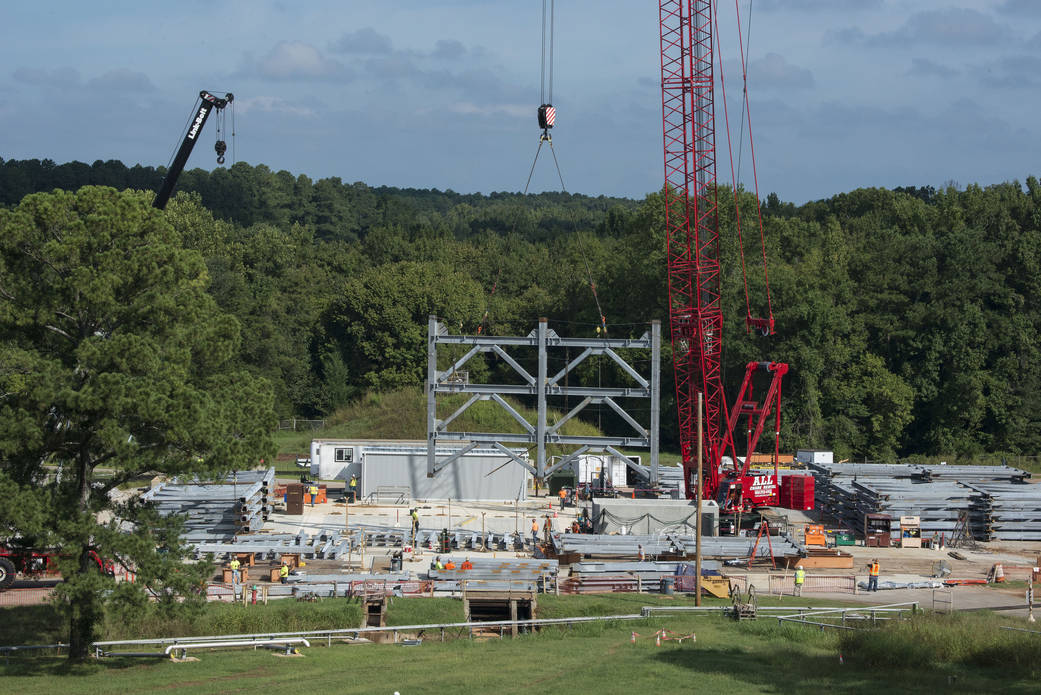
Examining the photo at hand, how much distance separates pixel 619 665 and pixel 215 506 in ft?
84.7

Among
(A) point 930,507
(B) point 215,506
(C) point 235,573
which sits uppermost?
(B) point 215,506

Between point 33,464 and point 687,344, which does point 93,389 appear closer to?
point 33,464

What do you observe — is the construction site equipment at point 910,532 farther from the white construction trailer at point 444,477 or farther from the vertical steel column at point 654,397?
the white construction trailer at point 444,477

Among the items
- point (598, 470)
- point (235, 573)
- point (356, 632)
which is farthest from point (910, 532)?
point (235, 573)

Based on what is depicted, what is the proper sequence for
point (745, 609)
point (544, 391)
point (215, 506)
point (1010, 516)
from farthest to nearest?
point (544, 391)
point (1010, 516)
point (215, 506)
point (745, 609)

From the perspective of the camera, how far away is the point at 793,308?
281 ft

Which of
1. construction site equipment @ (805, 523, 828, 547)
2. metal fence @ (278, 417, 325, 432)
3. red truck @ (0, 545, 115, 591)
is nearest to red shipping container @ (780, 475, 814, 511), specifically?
construction site equipment @ (805, 523, 828, 547)

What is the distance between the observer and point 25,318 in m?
26.2

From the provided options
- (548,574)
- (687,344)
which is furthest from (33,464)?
(687,344)

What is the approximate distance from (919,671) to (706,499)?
93.3 feet

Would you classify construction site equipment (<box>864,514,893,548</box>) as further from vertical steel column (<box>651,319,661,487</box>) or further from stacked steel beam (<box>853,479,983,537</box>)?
vertical steel column (<box>651,319,661,487</box>)

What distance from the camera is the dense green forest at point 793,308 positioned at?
282 ft

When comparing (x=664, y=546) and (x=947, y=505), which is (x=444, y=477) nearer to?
(x=664, y=546)

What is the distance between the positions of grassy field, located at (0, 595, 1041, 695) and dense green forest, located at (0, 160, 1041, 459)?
46398 mm
